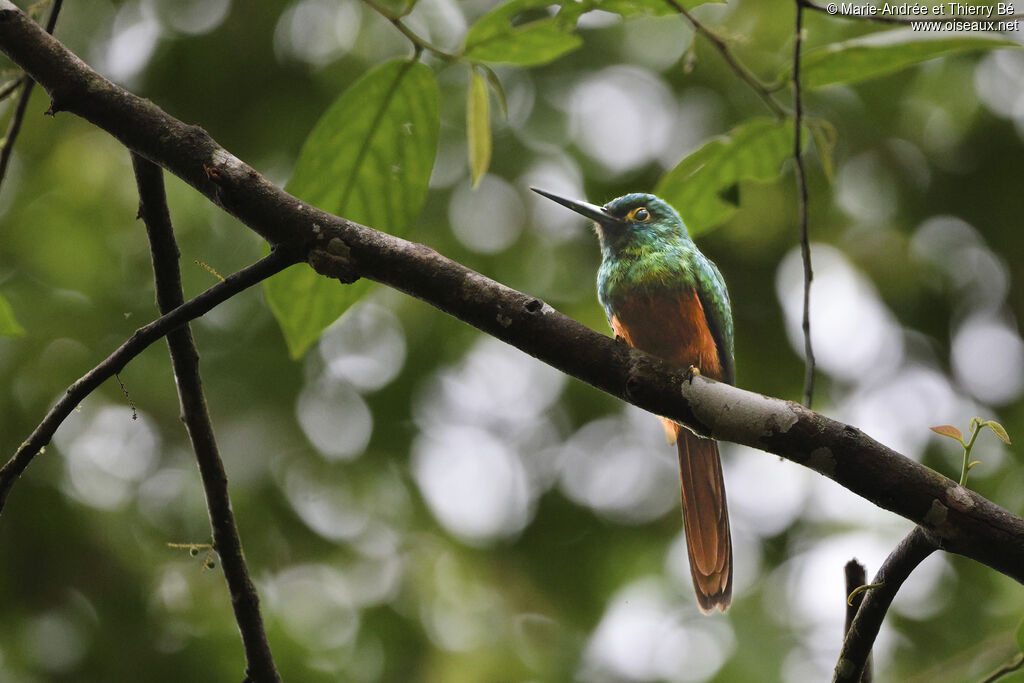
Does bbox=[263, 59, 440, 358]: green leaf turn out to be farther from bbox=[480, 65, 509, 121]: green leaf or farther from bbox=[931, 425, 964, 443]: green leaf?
bbox=[931, 425, 964, 443]: green leaf

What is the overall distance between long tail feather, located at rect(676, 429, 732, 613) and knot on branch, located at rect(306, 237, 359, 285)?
106cm

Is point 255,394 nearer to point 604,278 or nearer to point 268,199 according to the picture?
point 604,278

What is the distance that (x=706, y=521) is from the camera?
2104mm

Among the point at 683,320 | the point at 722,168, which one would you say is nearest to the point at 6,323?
the point at 722,168

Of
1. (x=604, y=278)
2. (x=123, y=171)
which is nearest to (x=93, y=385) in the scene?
(x=604, y=278)

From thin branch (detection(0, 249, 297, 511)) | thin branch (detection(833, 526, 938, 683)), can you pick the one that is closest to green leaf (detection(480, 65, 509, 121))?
thin branch (detection(0, 249, 297, 511))

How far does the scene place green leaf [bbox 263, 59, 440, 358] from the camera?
158 cm

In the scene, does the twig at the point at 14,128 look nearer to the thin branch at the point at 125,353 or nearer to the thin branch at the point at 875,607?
the thin branch at the point at 125,353

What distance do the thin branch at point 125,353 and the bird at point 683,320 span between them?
976 millimetres

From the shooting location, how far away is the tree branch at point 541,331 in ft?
3.49

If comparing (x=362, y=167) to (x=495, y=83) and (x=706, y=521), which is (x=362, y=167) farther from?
(x=706, y=521)

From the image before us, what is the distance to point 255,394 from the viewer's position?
4.43 m

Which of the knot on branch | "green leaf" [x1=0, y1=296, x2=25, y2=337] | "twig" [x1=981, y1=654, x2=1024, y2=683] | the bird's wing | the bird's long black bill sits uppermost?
the bird's long black bill

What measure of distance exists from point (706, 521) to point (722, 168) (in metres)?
0.83
